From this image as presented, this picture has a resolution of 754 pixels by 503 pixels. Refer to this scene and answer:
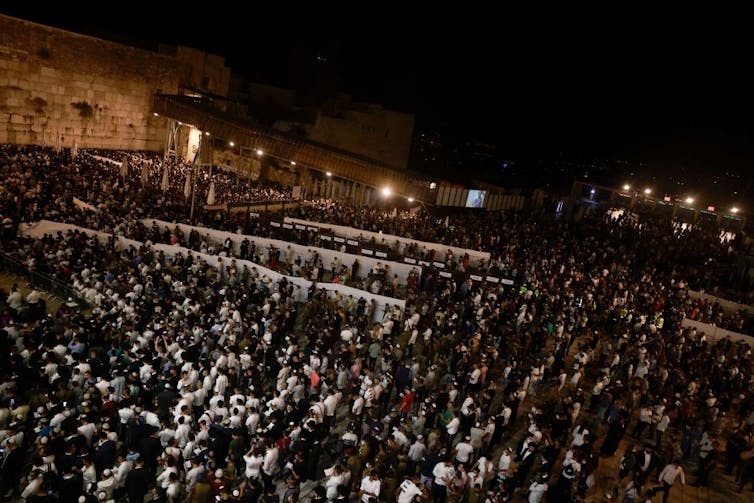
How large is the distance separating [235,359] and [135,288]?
11.9ft

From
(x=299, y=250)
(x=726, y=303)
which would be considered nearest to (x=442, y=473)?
(x=299, y=250)

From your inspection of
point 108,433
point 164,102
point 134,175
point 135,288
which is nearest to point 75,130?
point 164,102

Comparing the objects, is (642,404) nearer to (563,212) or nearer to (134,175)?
(134,175)

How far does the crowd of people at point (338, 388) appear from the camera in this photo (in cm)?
698

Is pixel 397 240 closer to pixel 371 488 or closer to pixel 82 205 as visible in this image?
pixel 82 205

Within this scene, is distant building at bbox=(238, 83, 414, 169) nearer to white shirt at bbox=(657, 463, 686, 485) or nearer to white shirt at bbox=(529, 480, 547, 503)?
white shirt at bbox=(657, 463, 686, 485)

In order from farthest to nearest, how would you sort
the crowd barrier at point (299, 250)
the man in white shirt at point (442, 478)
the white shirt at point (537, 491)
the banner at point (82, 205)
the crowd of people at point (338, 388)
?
Answer: the banner at point (82, 205)
the crowd barrier at point (299, 250)
the white shirt at point (537, 491)
the man in white shirt at point (442, 478)
the crowd of people at point (338, 388)

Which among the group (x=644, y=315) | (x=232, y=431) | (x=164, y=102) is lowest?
(x=232, y=431)

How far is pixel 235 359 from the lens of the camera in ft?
30.6

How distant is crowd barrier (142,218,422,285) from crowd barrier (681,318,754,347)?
882 centimetres

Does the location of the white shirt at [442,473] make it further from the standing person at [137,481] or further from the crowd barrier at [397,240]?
the crowd barrier at [397,240]

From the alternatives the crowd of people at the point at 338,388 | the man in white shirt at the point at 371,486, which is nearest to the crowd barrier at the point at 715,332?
the crowd of people at the point at 338,388

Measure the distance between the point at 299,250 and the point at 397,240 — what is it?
385 centimetres

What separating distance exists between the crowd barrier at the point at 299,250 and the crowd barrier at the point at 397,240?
7.04 ft
